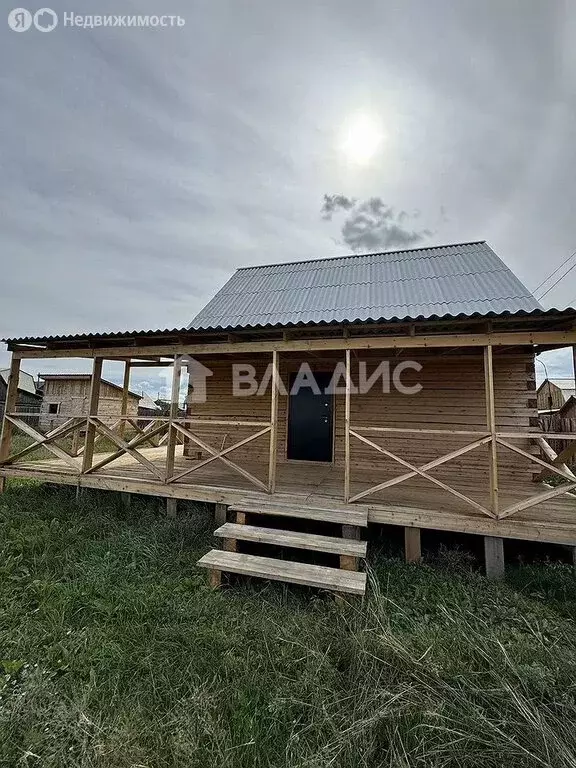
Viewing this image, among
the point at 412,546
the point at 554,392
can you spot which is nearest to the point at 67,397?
the point at 412,546

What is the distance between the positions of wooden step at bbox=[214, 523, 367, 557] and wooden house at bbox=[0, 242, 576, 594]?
0.03 metres

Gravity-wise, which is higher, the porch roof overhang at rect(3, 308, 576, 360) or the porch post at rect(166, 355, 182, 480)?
the porch roof overhang at rect(3, 308, 576, 360)

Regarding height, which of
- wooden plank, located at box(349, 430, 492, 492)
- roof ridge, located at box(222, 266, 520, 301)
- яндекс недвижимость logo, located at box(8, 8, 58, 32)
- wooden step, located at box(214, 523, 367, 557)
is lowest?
wooden step, located at box(214, 523, 367, 557)

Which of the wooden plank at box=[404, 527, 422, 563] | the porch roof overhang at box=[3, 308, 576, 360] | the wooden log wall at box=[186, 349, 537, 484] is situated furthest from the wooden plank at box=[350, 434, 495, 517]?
the wooden log wall at box=[186, 349, 537, 484]

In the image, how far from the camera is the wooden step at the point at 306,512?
12.4 ft

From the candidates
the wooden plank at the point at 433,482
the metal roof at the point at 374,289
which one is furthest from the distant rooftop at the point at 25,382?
the wooden plank at the point at 433,482

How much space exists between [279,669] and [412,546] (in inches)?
87.5

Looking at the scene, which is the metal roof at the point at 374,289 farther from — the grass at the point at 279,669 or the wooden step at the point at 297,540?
the grass at the point at 279,669

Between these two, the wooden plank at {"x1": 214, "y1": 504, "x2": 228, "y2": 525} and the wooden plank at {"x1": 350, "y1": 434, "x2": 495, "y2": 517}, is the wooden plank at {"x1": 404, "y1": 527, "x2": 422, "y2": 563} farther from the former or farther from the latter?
the wooden plank at {"x1": 214, "y1": 504, "x2": 228, "y2": 525}

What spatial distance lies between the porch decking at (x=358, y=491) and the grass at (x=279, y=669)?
1.59ft

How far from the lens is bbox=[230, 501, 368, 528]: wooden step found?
12.4ft

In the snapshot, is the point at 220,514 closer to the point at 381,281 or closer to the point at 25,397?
the point at 381,281

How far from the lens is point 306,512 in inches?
158

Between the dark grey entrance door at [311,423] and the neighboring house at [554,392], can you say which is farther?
the neighboring house at [554,392]
